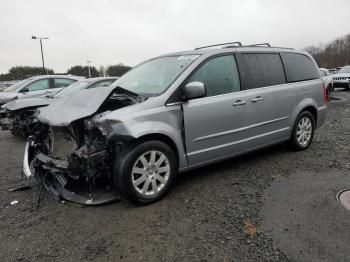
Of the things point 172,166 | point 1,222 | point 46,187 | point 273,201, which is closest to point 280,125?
point 273,201

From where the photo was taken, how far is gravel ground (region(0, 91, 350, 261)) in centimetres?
295

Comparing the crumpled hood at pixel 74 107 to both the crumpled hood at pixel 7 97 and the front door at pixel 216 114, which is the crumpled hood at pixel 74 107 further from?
the crumpled hood at pixel 7 97

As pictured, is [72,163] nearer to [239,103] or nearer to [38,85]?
[239,103]

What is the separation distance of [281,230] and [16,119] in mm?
6480

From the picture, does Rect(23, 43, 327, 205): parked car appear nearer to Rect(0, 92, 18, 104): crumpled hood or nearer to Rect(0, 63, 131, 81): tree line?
Rect(0, 92, 18, 104): crumpled hood

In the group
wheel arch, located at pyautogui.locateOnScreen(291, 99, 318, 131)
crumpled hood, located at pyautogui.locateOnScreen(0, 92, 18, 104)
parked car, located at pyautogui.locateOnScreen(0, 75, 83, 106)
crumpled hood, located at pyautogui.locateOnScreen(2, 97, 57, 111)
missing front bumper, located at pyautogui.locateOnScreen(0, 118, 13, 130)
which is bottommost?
wheel arch, located at pyautogui.locateOnScreen(291, 99, 318, 131)

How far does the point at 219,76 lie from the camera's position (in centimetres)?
455

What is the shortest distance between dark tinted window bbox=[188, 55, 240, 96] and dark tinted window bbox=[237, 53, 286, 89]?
143 millimetres

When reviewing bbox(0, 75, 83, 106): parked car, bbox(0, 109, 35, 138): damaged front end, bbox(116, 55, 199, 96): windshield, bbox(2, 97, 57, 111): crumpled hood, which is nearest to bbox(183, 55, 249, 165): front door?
bbox(116, 55, 199, 96): windshield

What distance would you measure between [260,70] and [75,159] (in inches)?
118

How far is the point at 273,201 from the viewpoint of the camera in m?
3.88

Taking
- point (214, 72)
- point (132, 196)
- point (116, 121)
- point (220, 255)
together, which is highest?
point (214, 72)

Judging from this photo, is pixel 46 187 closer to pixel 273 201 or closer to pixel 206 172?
pixel 206 172

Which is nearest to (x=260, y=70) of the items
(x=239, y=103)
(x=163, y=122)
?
(x=239, y=103)
